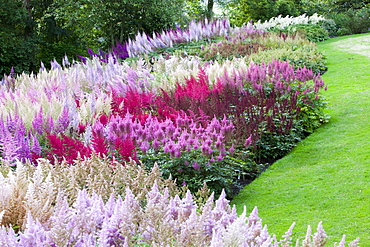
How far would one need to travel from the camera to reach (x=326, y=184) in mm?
5211

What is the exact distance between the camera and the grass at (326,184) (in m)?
4.27

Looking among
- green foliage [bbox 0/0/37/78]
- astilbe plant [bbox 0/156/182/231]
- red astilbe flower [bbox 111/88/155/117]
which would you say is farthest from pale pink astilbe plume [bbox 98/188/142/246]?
green foliage [bbox 0/0/37/78]

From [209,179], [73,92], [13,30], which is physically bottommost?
[209,179]

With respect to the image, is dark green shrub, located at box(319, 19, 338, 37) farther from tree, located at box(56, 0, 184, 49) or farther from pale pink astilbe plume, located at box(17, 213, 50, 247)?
pale pink astilbe plume, located at box(17, 213, 50, 247)

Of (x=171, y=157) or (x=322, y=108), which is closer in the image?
(x=171, y=157)

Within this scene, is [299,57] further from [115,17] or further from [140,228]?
[140,228]

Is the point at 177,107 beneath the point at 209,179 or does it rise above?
above

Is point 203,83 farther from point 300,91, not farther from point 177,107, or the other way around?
point 300,91

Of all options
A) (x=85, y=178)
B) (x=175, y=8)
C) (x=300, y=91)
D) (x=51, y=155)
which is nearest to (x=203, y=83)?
(x=300, y=91)

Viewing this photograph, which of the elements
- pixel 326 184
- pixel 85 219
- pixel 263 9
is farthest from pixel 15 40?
pixel 263 9

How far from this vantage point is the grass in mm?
4270

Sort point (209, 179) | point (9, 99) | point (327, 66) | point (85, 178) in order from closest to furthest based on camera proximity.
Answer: point (85, 178), point (209, 179), point (9, 99), point (327, 66)

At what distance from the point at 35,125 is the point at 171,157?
188cm

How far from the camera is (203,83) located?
7.86 meters
